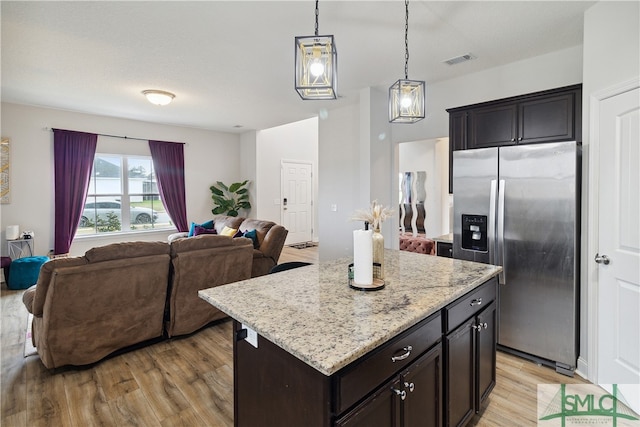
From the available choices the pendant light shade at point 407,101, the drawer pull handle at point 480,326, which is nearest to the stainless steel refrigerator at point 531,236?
the drawer pull handle at point 480,326

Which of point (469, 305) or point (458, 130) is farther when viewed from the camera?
point (458, 130)

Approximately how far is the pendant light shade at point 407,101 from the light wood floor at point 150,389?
196 cm

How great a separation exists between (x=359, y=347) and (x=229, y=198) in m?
6.94

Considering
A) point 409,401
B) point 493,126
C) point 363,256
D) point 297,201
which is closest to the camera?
point 409,401

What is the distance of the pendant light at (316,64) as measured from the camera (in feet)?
5.04

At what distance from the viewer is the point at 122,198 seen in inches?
248

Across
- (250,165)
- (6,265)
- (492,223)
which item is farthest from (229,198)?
(492,223)

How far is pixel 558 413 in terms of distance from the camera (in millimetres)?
2098

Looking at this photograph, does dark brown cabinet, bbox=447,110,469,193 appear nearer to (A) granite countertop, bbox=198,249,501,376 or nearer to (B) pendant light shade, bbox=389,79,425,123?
(B) pendant light shade, bbox=389,79,425,123

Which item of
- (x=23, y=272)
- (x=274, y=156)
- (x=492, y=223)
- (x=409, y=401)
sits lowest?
(x=23, y=272)

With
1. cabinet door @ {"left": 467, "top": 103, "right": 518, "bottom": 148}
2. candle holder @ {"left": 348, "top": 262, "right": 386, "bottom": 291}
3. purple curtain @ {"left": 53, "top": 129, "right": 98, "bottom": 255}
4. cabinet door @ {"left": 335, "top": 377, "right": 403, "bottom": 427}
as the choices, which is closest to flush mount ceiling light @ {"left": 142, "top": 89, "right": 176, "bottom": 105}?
purple curtain @ {"left": 53, "top": 129, "right": 98, "bottom": 255}

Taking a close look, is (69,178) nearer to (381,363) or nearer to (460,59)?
(460,59)

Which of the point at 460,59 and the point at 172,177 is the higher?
the point at 460,59

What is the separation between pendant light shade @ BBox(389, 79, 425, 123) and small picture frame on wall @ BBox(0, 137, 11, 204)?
6.05m
